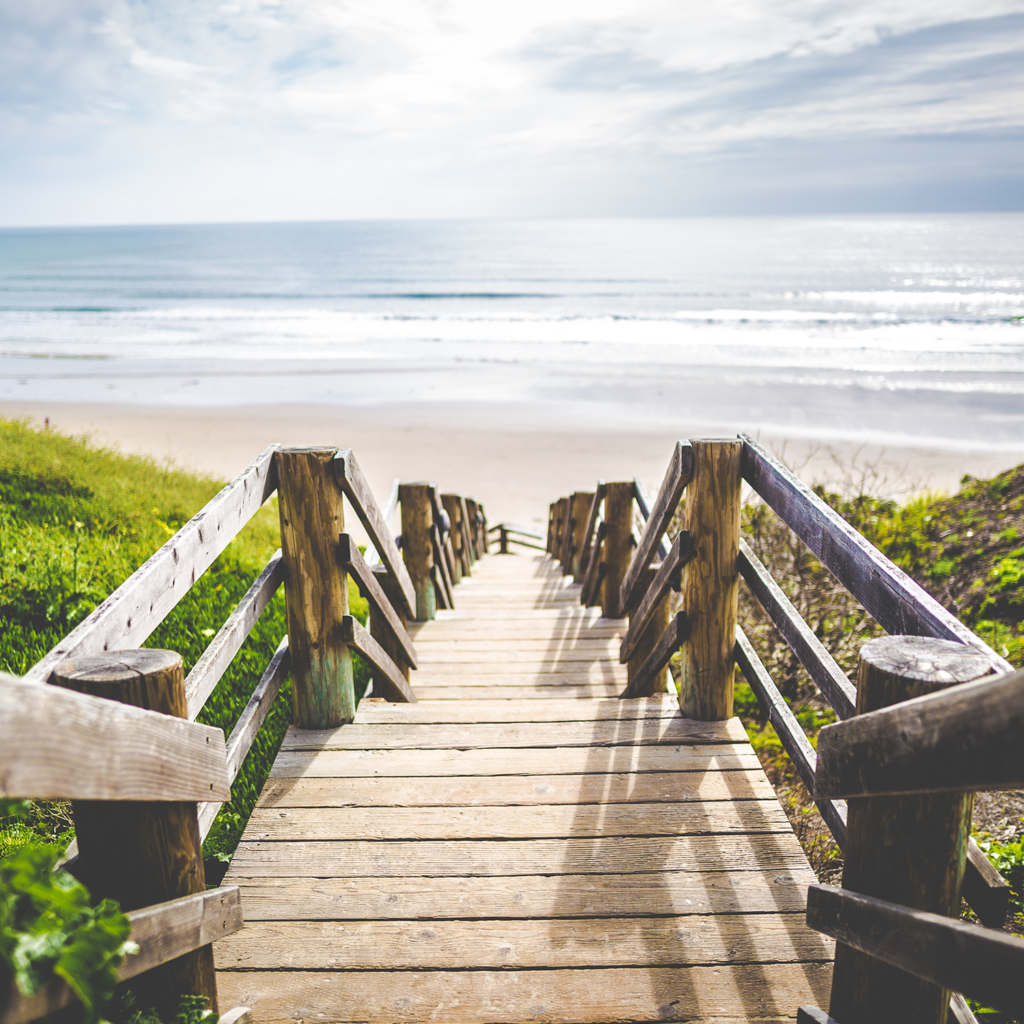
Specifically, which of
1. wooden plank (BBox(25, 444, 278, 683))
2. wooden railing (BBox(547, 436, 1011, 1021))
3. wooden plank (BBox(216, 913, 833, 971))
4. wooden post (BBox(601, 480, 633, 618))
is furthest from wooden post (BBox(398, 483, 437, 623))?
wooden plank (BBox(216, 913, 833, 971))

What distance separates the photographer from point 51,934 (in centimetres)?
101

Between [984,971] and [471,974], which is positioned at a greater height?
[984,971]

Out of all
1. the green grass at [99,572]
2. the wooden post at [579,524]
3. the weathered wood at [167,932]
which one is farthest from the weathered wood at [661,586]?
the wooden post at [579,524]

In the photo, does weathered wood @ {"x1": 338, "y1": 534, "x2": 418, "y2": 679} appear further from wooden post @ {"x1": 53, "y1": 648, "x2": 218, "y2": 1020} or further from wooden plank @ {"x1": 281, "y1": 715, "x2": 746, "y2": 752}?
wooden post @ {"x1": 53, "y1": 648, "x2": 218, "y2": 1020}

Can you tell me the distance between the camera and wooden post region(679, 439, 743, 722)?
3.02m

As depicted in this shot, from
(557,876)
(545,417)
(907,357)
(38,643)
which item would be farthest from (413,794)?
(907,357)

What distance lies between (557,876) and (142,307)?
161ft

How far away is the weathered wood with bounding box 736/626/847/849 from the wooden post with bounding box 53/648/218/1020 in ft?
5.01

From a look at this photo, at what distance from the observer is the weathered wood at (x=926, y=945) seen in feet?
3.91

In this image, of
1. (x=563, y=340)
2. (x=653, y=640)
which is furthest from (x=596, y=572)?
(x=563, y=340)

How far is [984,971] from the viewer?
1223mm

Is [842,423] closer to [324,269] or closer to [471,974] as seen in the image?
[471,974]

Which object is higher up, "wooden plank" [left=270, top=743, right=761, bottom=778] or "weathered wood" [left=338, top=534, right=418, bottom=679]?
"weathered wood" [left=338, top=534, right=418, bottom=679]

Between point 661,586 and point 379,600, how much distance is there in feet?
4.34
